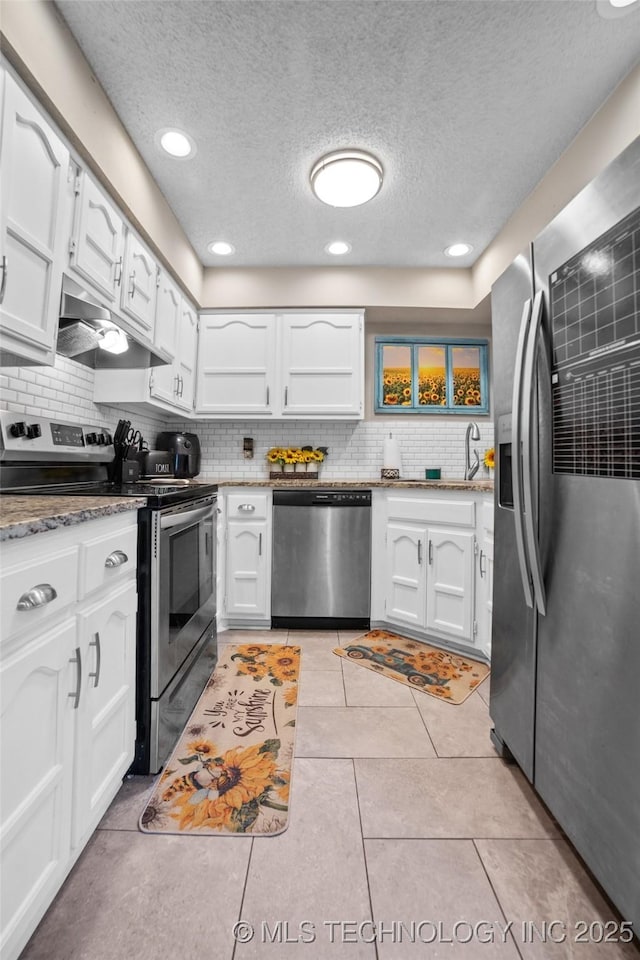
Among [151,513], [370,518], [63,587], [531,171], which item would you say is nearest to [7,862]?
[63,587]

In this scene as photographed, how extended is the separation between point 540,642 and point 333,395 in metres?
2.15

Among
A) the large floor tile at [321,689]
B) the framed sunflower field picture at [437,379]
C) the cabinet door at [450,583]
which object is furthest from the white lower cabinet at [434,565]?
the framed sunflower field picture at [437,379]

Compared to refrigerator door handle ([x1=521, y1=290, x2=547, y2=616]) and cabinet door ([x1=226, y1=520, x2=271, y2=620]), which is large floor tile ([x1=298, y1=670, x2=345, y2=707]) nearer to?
cabinet door ([x1=226, y1=520, x2=271, y2=620])

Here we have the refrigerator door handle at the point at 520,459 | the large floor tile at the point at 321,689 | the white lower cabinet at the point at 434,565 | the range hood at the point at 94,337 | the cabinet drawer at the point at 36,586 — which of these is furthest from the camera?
the white lower cabinet at the point at 434,565

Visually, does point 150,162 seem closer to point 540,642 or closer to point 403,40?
point 403,40

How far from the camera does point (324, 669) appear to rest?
2.10 meters

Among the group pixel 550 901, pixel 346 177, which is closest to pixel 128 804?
pixel 550 901

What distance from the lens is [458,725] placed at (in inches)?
64.3

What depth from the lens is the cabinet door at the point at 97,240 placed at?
151cm

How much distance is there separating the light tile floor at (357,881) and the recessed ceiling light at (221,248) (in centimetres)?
294

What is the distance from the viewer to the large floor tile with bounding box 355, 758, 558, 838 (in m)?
1.15

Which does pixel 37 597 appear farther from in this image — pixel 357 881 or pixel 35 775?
pixel 357 881

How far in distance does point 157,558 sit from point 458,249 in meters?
2.77

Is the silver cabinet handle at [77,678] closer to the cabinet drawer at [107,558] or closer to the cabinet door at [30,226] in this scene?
the cabinet drawer at [107,558]
